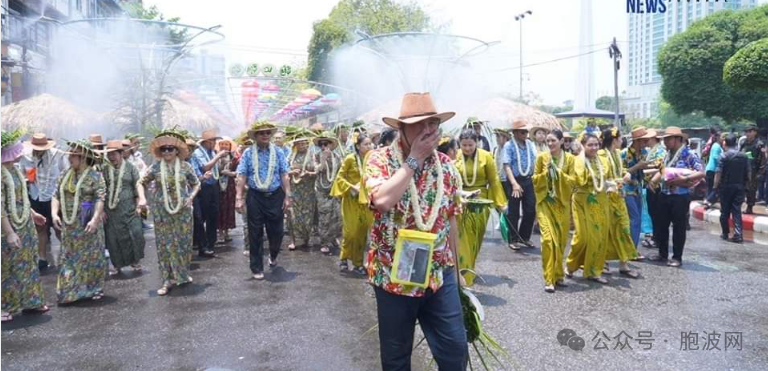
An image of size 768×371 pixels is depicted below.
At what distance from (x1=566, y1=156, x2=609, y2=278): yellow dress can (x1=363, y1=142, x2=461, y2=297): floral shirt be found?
3.63 meters

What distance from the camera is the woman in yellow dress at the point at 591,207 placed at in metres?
6.16

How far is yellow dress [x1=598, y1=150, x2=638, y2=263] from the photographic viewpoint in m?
6.63

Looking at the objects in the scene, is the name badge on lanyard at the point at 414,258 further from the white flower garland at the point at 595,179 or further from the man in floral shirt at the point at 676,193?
the man in floral shirt at the point at 676,193

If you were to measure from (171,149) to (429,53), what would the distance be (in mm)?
24465

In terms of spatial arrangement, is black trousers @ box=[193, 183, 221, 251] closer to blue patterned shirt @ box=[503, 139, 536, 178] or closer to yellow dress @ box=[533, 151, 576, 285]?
blue patterned shirt @ box=[503, 139, 536, 178]

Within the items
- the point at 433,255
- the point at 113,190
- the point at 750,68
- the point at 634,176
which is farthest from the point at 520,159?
the point at 750,68

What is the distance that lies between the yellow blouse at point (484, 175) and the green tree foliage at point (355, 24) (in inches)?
1495

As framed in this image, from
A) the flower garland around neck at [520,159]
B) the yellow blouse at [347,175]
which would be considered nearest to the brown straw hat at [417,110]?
the yellow blouse at [347,175]

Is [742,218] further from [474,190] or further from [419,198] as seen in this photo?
[419,198]

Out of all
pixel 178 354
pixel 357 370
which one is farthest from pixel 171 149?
pixel 357 370

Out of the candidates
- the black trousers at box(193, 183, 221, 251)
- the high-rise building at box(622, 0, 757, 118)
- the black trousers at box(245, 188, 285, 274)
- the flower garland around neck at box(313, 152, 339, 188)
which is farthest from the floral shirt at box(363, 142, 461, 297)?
the high-rise building at box(622, 0, 757, 118)

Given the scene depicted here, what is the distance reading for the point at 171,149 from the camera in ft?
20.9

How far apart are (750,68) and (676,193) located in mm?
8946

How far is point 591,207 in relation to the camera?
627 centimetres
